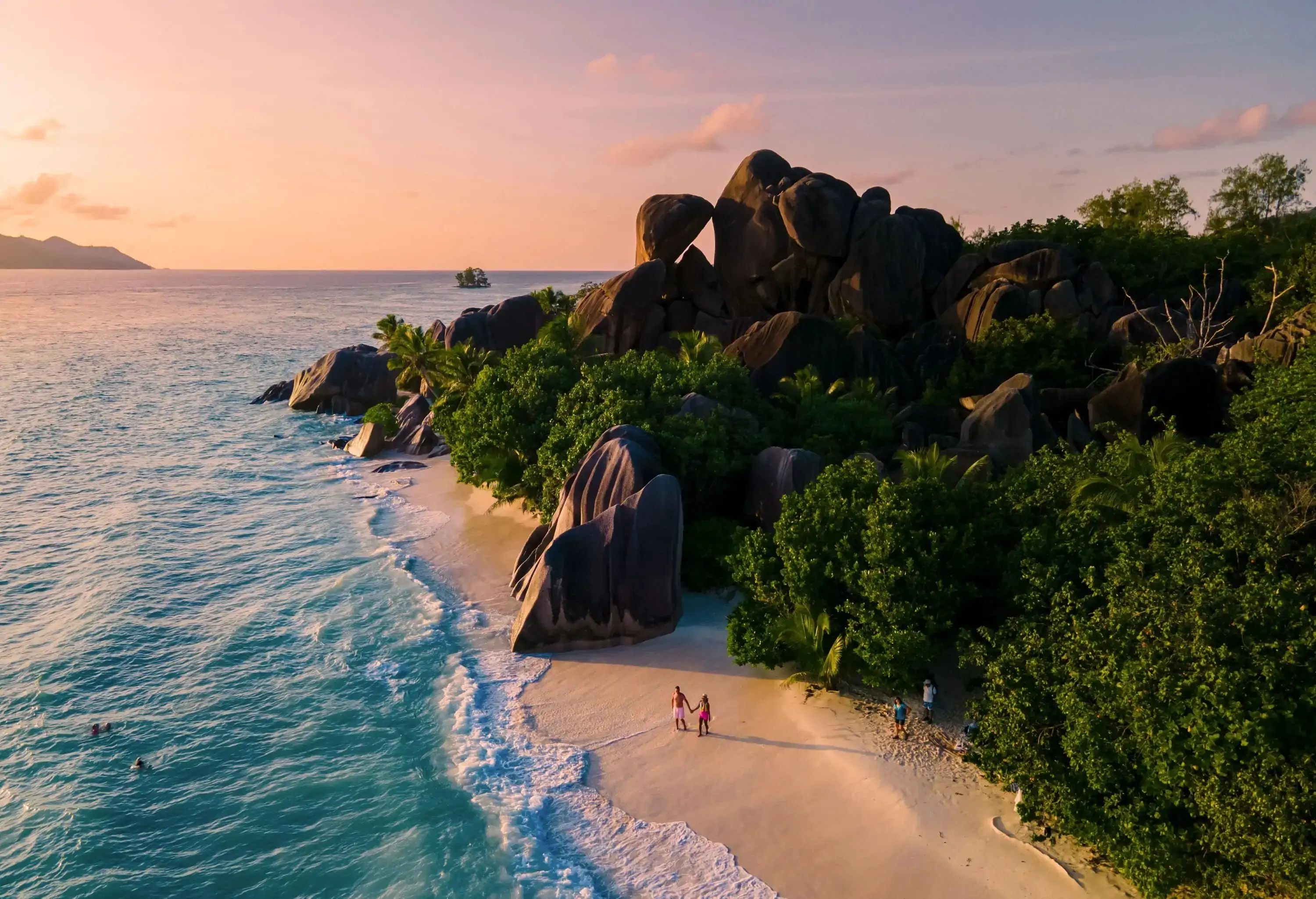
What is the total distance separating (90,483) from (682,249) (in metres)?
39.7

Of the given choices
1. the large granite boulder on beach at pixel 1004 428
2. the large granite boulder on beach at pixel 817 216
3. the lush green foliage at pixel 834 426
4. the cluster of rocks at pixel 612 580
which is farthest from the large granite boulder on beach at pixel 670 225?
the cluster of rocks at pixel 612 580

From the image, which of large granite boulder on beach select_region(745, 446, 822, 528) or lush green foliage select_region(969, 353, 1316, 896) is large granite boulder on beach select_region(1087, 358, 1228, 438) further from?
lush green foliage select_region(969, 353, 1316, 896)

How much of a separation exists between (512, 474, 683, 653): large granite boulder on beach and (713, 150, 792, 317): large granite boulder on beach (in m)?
33.6

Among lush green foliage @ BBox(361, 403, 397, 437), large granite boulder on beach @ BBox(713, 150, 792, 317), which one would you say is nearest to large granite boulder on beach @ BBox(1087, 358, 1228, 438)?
large granite boulder on beach @ BBox(713, 150, 792, 317)

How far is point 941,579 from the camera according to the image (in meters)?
19.1

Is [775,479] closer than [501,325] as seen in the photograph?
Yes

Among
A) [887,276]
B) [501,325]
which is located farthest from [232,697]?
[887,276]

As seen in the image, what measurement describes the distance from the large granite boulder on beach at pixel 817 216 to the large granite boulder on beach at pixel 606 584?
1298 inches

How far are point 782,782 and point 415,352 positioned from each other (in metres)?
40.2

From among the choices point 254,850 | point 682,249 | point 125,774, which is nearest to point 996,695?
point 254,850

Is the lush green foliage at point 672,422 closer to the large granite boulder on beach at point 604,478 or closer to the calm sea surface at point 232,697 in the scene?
the large granite boulder on beach at point 604,478

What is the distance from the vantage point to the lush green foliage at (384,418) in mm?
51812

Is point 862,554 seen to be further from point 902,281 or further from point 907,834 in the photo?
point 902,281

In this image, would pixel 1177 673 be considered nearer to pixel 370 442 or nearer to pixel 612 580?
pixel 612 580
